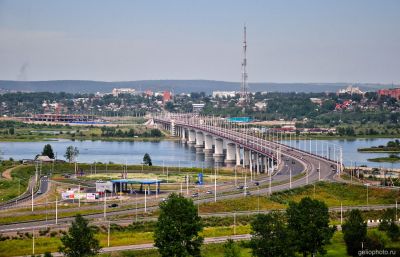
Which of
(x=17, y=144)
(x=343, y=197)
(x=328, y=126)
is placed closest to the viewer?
(x=343, y=197)

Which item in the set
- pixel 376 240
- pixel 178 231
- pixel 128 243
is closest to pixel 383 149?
pixel 376 240

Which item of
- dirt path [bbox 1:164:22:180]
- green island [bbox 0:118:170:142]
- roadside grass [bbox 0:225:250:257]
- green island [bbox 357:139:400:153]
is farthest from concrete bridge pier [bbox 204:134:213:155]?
roadside grass [bbox 0:225:250:257]

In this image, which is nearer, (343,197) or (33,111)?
(343,197)

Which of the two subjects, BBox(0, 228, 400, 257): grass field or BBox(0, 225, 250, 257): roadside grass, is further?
BBox(0, 225, 250, 257): roadside grass

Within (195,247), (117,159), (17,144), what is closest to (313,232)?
(195,247)

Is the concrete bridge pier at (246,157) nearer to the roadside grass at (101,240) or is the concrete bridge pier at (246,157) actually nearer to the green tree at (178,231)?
the roadside grass at (101,240)

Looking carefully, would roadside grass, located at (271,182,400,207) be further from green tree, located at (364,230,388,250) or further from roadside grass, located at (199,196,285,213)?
green tree, located at (364,230,388,250)

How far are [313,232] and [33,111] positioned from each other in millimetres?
158240

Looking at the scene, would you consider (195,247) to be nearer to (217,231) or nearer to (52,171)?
(217,231)

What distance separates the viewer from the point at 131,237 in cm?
3516

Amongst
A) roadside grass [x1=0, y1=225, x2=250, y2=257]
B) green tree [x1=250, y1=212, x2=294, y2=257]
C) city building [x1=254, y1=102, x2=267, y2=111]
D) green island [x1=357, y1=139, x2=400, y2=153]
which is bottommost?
city building [x1=254, y1=102, x2=267, y2=111]

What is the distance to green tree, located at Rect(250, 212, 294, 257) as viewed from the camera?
27.4 meters

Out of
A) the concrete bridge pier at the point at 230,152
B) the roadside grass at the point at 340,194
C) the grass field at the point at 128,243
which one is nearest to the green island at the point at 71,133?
the concrete bridge pier at the point at 230,152

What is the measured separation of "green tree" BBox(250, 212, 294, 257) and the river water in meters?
43.9
